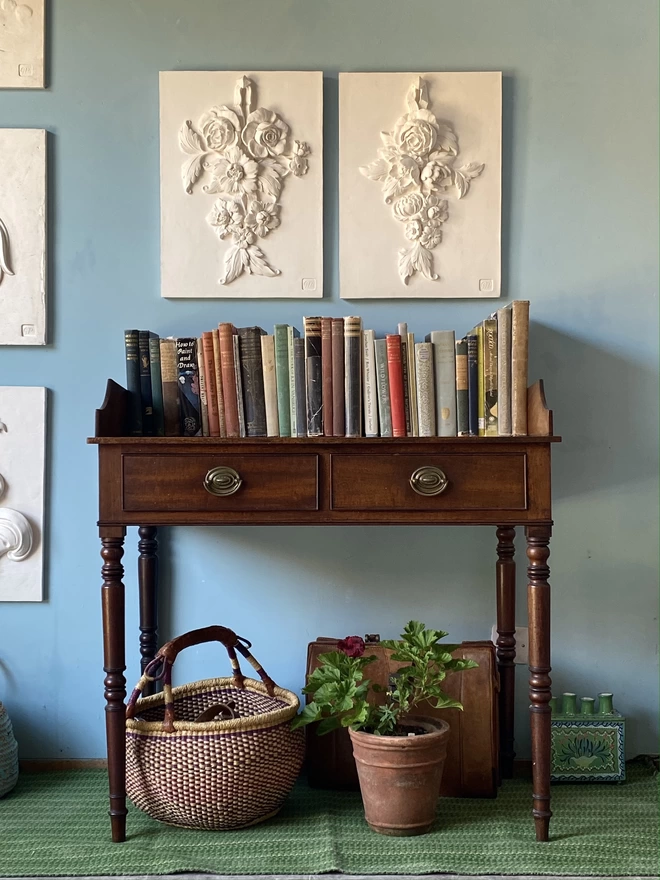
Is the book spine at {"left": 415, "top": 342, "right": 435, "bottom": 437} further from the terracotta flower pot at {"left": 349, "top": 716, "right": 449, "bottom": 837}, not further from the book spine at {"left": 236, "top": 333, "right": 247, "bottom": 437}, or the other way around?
the terracotta flower pot at {"left": 349, "top": 716, "right": 449, "bottom": 837}

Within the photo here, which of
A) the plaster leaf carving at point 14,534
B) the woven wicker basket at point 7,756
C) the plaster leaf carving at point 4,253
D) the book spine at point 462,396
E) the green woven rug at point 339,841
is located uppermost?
the plaster leaf carving at point 4,253

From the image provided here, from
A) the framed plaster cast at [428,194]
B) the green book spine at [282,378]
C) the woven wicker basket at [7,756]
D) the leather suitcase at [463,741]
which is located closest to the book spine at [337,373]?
the green book spine at [282,378]

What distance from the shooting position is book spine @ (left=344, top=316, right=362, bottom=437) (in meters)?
1.88

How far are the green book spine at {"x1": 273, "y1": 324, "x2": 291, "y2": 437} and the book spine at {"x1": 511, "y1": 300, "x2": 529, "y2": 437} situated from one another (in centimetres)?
50

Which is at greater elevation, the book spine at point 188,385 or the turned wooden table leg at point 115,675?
the book spine at point 188,385

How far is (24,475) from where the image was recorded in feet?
7.07

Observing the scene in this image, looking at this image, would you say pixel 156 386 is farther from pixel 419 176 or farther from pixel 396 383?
pixel 419 176

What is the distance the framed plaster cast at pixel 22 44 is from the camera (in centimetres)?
217

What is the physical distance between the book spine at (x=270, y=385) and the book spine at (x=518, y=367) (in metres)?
0.52

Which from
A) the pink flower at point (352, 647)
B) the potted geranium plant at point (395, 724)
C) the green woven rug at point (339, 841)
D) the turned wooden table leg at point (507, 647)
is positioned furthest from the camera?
the turned wooden table leg at point (507, 647)

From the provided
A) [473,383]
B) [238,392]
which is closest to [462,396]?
[473,383]

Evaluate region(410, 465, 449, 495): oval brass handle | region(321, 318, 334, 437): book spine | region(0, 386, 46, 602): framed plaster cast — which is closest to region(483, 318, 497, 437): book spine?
region(410, 465, 449, 495): oval brass handle

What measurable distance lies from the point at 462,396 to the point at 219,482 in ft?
1.89

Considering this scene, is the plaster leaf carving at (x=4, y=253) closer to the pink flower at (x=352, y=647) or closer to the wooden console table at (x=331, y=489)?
the wooden console table at (x=331, y=489)
